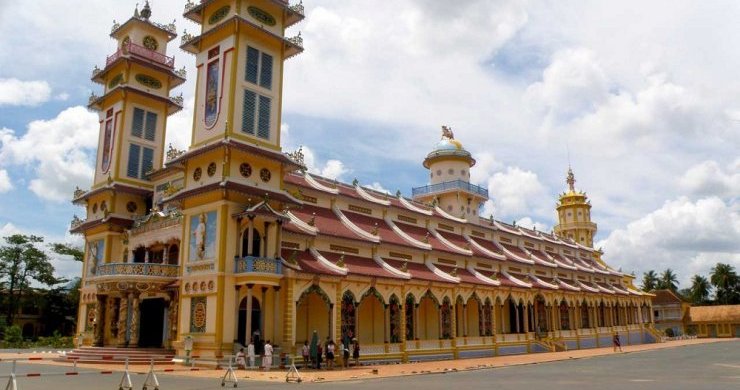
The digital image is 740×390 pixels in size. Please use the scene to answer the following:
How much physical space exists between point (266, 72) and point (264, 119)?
2.74m

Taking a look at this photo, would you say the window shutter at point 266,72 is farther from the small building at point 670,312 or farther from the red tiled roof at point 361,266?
the small building at point 670,312

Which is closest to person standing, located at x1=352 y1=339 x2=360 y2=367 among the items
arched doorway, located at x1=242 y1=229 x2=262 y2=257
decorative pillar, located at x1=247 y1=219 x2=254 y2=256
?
arched doorway, located at x1=242 y1=229 x2=262 y2=257

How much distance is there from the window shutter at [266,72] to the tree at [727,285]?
322ft

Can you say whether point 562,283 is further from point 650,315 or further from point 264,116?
point 264,116

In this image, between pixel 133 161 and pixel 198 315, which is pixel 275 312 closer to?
pixel 198 315

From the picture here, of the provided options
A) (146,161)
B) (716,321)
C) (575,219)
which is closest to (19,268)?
(146,161)

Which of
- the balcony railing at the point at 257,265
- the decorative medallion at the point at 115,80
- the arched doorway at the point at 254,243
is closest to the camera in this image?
the balcony railing at the point at 257,265

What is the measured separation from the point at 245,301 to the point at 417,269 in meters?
13.6

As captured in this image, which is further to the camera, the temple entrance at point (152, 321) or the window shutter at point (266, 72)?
the temple entrance at point (152, 321)

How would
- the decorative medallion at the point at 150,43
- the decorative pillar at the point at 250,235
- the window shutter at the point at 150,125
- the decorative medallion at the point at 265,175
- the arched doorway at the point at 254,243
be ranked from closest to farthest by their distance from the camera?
the decorative pillar at the point at 250,235 < the arched doorway at the point at 254,243 < the decorative medallion at the point at 265,175 < the window shutter at the point at 150,125 < the decorative medallion at the point at 150,43

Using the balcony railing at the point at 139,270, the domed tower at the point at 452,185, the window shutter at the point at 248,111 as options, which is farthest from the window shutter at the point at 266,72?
the domed tower at the point at 452,185

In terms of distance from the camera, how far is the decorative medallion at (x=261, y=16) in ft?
102

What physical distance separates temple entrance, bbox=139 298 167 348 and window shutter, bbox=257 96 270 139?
11.4 metres

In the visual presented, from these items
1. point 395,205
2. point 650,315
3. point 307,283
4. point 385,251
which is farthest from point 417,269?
point 650,315
